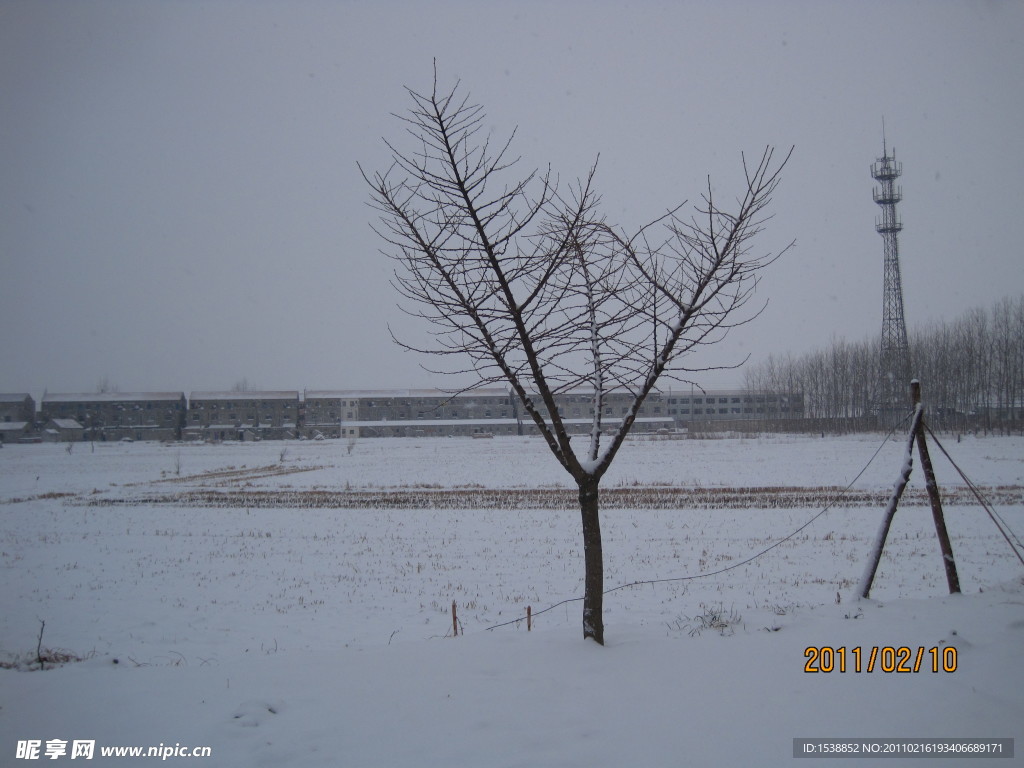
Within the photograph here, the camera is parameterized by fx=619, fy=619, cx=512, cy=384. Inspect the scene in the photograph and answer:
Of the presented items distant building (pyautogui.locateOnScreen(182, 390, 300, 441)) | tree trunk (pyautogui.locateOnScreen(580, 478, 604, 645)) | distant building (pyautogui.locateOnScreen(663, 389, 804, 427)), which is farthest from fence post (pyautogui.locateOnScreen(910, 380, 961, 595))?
distant building (pyautogui.locateOnScreen(663, 389, 804, 427))

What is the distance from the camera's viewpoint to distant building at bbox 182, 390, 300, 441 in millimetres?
109250

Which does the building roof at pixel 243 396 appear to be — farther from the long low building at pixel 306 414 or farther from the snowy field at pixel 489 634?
the snowy field at pixel 489 634

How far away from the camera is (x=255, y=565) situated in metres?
13.8

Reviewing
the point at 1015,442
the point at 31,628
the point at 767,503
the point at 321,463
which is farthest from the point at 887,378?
the point at 31,628

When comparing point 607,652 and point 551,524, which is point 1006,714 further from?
Result: point 551,524

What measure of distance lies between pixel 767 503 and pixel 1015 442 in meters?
36.6

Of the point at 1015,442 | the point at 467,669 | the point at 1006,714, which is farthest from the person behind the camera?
the point at 1015,442

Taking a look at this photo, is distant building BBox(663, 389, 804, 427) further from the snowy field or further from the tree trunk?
the tree trunk

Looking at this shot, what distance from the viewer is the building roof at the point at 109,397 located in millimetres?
108812
